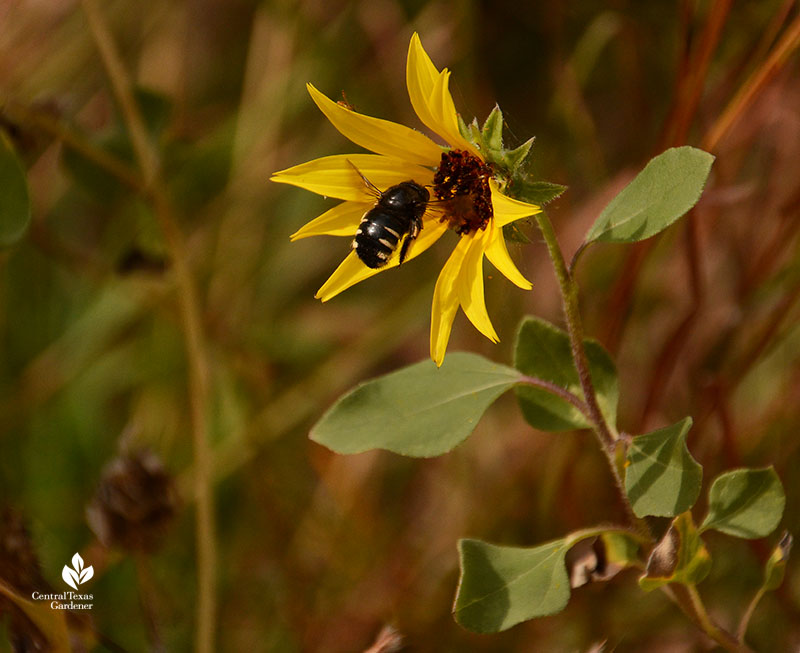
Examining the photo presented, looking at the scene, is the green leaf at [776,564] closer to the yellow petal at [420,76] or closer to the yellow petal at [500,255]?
the yellow petal at [500,255]

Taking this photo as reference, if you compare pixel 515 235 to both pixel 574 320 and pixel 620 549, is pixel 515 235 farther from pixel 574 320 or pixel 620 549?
pixel 620 549

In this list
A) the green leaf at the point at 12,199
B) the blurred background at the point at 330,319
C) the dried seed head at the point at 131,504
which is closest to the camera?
the green leaf at the point at 12,199

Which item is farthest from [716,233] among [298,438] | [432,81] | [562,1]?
[432,81]

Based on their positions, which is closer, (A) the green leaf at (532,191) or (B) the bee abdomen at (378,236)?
(A) the green leaf at (532,191)

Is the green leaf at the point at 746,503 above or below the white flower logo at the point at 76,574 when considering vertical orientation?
above

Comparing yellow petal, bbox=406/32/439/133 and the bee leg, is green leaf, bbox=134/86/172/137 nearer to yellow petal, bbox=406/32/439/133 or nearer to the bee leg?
the bee leg

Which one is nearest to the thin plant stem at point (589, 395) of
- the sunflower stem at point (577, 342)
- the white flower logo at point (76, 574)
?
the sunflower stem at point (577, 342)

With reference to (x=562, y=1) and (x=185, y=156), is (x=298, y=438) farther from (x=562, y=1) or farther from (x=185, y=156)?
(x=562, y=1)
